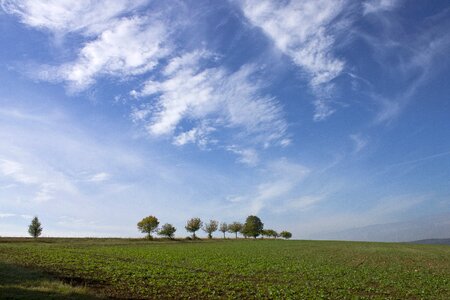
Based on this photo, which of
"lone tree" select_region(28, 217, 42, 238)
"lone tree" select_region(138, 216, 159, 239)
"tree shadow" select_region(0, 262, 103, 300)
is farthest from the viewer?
"lone tree" select_region(138, 216, 159, 239)

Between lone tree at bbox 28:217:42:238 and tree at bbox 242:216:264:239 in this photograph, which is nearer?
lone tree at bbox 28:217:42:238

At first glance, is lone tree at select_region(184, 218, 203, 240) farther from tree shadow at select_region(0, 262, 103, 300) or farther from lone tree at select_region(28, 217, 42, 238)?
tree shadow at select_region(0, 262, 103, 300)

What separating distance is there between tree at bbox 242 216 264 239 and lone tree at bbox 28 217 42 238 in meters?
98.0

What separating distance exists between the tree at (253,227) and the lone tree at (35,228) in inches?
3858

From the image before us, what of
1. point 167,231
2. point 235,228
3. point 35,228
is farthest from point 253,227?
point 35,228

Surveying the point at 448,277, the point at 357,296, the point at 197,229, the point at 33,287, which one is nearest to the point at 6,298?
the point at 33,287

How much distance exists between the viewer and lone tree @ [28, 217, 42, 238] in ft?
401

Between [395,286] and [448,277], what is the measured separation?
A: 1305 centimetres

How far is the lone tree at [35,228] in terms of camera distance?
122125 mm

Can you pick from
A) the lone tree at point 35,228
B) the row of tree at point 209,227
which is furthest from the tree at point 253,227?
the lone tree at point 35,228

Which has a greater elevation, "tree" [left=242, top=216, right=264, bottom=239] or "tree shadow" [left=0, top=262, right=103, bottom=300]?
"tree" [left=242, top=216, right=264, bottom=239]

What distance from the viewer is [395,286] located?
32312mm

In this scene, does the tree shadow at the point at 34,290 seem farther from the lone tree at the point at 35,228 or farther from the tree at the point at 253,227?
the tree at the point at 253,227

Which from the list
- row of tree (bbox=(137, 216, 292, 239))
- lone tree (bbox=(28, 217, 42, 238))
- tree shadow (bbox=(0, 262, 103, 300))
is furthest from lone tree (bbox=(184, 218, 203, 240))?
tree shadow (bbox=(0, 262, 103, 300))
